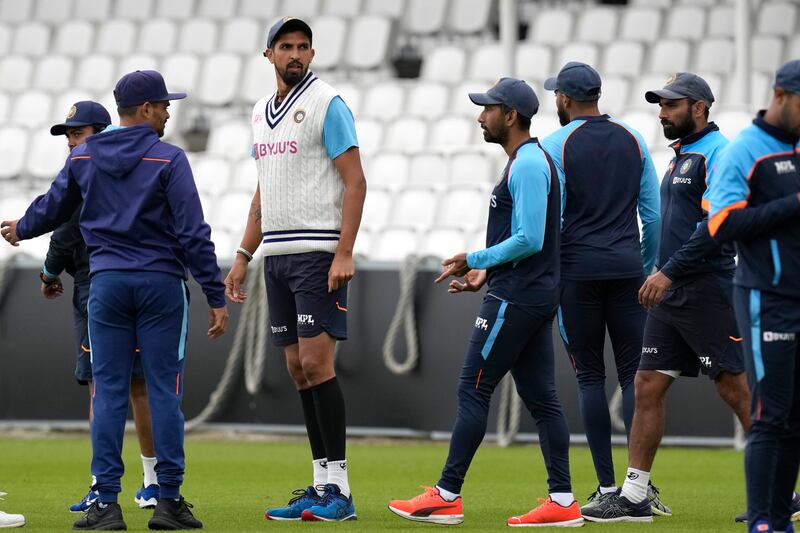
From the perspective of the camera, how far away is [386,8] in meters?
17.9

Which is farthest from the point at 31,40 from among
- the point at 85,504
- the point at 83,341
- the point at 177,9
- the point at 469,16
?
the point at 85,504

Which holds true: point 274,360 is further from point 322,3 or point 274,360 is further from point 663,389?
point 322,3

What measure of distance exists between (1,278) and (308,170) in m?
5.56

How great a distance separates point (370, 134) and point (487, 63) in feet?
6.21

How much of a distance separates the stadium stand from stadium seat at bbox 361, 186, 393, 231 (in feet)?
0.04

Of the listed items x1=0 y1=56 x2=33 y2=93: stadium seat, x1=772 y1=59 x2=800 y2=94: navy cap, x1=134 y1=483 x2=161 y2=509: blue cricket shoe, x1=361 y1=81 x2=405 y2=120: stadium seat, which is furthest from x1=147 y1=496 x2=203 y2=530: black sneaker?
x1=0 y1=56 x2=33 y2=93: stadium seat

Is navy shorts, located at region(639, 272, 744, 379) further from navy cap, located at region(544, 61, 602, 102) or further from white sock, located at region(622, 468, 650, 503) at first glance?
navy cap, located at region(544, 61, 602, 102)


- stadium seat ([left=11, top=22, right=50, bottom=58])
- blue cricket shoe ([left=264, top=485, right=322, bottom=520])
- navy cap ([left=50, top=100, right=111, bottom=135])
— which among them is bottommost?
blue cricket shoe ([left=264, top=485, right=322, bottom=520])

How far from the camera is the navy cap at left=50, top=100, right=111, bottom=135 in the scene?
21.5 feet

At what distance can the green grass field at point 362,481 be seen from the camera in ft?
19.6

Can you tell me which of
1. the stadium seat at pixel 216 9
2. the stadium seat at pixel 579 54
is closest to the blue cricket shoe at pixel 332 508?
the stadium seat at pixel 579 54

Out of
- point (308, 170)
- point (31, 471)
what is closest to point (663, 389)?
point (308, 170)

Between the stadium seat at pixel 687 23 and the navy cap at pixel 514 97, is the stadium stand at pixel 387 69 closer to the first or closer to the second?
the stadium seat at pixel 687 23

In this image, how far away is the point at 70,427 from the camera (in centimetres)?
1107
